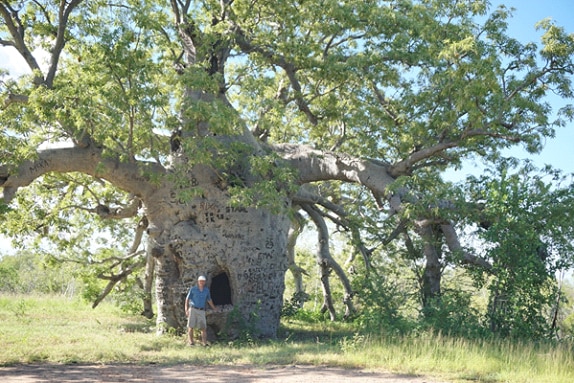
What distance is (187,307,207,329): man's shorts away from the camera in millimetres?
11016

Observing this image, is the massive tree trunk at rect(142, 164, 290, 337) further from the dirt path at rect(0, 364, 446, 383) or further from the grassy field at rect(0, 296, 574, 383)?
the dirt path at rect(0, 364, 446, 383)

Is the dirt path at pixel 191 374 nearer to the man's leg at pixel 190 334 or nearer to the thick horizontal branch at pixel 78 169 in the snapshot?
the man's leg at pixel 190 334

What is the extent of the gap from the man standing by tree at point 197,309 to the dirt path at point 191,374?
2493 millimetres

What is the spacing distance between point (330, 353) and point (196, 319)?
2973mm

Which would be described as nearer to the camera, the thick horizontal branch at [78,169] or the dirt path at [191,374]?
the dirt path at [191,374]

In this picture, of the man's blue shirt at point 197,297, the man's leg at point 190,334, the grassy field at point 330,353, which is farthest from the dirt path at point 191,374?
the man's blue shirt at point 197,297

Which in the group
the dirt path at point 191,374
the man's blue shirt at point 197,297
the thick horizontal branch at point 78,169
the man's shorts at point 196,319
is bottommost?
the dirt path at point 191,374

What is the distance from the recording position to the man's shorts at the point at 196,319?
1102 cm

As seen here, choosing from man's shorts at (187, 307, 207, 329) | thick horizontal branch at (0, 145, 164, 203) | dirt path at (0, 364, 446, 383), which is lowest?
dirt path at (0, 364, 446, 383)

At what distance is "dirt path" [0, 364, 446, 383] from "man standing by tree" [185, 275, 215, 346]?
2.49 metres

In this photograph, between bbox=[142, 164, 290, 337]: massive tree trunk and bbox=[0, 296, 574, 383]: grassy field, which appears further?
bbox=[142, 164, 290, 337]: massive tree trunk

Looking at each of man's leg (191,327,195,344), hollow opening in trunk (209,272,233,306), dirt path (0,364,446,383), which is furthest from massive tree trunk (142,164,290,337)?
dirt path (0,364,446,383)

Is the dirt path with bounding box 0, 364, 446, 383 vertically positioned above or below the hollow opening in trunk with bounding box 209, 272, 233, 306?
below

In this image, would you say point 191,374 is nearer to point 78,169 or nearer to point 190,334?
point 190,334
